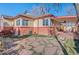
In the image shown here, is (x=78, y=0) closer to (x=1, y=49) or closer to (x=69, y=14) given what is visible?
(x=69, y=14)

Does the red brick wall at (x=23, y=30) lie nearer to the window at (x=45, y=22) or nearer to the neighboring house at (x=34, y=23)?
the neighboring house at (x=34, y=23)


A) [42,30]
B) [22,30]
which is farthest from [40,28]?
[22,30]

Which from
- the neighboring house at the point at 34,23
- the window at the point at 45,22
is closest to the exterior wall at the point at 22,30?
the neighboring house at the point at 34,23

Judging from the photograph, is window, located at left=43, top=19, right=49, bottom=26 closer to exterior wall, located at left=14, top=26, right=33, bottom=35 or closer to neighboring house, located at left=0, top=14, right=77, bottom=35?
neighboring house, located at left=0, top=14, right=77, bottom=35

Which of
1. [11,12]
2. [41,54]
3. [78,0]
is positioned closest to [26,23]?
[11,12]

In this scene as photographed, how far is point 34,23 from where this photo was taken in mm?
1168

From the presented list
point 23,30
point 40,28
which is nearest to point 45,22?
point 40,28

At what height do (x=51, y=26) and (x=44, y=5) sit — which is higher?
(x=44, y=5)

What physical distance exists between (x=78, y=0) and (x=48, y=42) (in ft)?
1.23

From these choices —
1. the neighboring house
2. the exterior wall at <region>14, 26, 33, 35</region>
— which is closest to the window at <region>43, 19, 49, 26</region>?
the neighboring house

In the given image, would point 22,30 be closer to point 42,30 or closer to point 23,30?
point 23,30

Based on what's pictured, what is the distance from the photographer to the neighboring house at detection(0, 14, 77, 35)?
1154mm

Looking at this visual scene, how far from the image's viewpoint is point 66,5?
1179 mm

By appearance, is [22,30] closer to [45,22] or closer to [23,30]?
[23,30]
